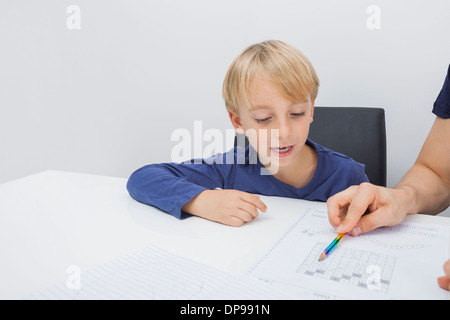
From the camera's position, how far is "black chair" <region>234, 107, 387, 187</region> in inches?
44.8

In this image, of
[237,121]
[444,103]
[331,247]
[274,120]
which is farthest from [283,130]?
[444,103]

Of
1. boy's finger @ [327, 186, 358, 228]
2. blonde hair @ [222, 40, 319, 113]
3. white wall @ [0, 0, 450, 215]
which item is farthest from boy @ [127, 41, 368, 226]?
white wall @ [0, 0, 450, 215]

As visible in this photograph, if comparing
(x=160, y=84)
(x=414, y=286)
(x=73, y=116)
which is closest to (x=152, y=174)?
(x=414, y=286)

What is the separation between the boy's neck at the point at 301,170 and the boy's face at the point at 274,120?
0.33 feet

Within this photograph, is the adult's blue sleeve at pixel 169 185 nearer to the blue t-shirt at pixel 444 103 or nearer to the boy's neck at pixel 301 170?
the boy's neck at pixel 301 170

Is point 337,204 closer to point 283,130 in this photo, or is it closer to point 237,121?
point 283,130

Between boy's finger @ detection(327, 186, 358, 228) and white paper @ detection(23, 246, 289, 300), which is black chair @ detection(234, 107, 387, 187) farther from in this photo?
white paper @ detection(23, 246, 289, 300)

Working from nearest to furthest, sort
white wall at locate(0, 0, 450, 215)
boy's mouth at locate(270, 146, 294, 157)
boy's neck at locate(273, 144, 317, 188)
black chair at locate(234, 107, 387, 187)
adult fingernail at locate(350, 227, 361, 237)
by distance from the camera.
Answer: adult fingernail at locate(350, 227, 361, 237)
boy's mouth at locate(270, 146, 294, 157)
boy's neck at locate(273, 144, 317, 188)
black chair at locate(234, 107, 387, 187)
white wall at locate(0, 0, 450, 215)

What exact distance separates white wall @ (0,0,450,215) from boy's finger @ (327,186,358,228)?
909 mm

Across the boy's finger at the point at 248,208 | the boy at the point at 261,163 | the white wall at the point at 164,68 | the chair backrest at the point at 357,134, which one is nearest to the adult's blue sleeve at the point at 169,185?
the boy at the point at 261,163

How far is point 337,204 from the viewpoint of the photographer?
636 millimetres

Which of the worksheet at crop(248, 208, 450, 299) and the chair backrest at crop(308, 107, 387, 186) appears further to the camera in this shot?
the chair backrest at crop(308, 107, 387, 186)

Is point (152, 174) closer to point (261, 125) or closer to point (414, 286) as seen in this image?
point (261, 125)

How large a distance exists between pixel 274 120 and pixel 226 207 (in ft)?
0.75
